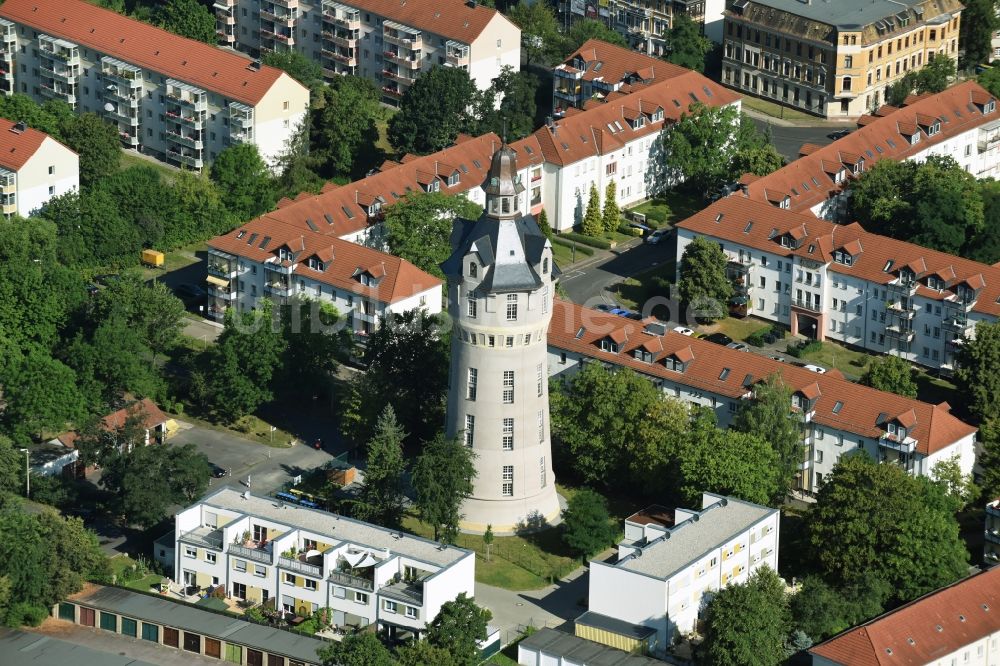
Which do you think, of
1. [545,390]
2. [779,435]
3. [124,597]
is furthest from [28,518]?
[779,435]

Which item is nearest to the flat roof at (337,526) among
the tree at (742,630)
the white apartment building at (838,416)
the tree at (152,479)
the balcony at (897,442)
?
the tree at (152,479)

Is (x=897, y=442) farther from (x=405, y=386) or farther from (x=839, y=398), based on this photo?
(x=405, y=386)

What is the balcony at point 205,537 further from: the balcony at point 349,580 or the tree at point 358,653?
the tree at point 358,653

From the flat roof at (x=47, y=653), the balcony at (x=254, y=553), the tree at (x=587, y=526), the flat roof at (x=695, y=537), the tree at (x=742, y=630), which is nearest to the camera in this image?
the tree at (x=742, y=630)

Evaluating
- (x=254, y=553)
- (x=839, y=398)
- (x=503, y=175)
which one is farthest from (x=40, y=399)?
(x=839, y=398)

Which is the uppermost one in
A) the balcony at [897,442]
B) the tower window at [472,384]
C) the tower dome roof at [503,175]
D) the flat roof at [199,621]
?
the tower dome roof at [503,175]

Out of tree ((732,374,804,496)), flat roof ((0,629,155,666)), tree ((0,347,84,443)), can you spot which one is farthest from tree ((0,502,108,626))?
tree ((732,374,804,496))

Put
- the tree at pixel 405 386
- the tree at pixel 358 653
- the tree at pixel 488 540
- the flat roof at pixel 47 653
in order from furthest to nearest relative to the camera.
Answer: the tree at pixel 405 386 → the tree at pixel 488 540 → the flat roof at pixel 47 653 → the tree at pixel 358 653
